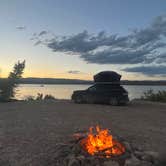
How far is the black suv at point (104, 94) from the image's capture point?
21828mm

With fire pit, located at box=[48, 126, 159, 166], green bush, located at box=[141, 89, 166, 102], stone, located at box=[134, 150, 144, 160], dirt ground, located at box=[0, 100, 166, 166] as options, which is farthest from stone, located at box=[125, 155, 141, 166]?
green bush, located at box=[141, 89, 166, 102]

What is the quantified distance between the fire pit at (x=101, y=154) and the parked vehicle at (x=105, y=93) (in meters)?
13.5

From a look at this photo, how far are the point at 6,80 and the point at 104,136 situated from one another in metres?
20.1

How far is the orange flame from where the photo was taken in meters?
7.76

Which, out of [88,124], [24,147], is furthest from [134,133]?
[24,147]

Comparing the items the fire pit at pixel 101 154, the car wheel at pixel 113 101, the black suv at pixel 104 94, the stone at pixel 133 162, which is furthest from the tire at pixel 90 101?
the stone at pixel 133 162

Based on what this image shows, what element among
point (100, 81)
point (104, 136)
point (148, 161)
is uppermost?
point (100, 81)

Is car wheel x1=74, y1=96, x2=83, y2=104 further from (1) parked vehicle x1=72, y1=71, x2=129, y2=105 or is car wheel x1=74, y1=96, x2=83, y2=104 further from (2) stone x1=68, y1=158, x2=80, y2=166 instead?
(2) stone x1=68, y1=158, x2=80, y2=166

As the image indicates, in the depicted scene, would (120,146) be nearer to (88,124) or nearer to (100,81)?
(88,124)

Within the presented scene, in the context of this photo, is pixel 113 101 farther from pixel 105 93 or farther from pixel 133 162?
pixel 133 162

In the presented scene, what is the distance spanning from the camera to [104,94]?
22156mm

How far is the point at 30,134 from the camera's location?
1062cm

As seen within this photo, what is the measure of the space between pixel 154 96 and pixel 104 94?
5450 millimetres

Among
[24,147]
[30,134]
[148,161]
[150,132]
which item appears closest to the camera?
[148,161]
